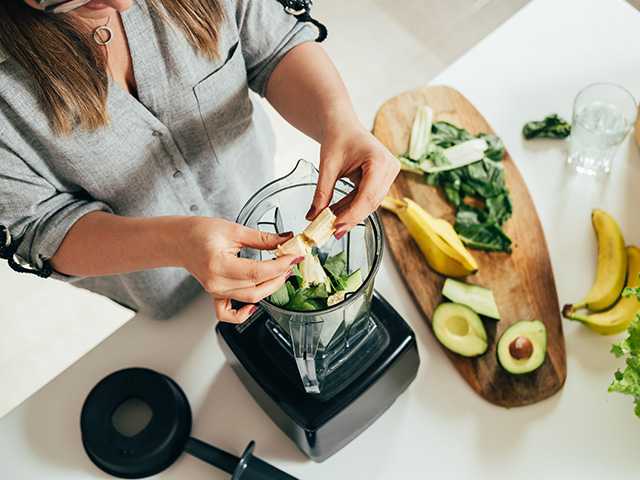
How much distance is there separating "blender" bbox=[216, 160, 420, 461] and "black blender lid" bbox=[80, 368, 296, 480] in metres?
0.10

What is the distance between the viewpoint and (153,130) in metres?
1.05

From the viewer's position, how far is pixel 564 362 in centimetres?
117

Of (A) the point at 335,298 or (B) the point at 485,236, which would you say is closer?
(A) the point at 335,298

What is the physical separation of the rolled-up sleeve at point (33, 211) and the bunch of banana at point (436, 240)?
541 millimetres

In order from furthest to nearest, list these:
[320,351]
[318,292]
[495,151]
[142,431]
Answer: [495,151]
[142,431]
[320,351]
[318,292]

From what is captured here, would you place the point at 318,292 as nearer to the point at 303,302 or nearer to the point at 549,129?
the point at 303,302

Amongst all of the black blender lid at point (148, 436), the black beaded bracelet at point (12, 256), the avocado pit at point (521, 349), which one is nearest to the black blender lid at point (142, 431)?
the black blender lid at point (148, 436)

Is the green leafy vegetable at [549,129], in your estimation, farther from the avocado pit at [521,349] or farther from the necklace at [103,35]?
the necklace at [103,35]

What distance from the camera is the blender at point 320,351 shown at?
38.4 inches

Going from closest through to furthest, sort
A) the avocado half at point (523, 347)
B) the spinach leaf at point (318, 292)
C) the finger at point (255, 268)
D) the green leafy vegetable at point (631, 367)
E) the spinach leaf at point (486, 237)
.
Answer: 1. the finger at point (255, 268)
2. the spinach leaf at point (318, 292)
3. the green leafy vegetable at point (631, 367)
4. the avocado half at point (523, 347)
5. the spinach leaf at point (486, 237)

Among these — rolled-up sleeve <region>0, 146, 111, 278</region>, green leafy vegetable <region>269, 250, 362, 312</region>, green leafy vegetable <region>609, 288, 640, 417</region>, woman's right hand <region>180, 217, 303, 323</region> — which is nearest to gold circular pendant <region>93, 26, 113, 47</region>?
rolled-up sleeve <region>0, 146, 111, 278</region>

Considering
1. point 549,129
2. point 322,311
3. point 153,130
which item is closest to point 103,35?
point 153,130

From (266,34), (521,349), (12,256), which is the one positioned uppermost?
(266,34)

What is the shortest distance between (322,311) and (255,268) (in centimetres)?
11
